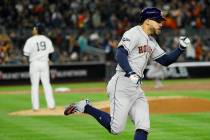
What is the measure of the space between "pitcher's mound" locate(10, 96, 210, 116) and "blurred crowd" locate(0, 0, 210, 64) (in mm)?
11813

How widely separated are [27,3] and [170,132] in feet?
65.4

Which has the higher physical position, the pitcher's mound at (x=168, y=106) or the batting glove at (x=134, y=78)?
the batting glove at (x=134, y=78)

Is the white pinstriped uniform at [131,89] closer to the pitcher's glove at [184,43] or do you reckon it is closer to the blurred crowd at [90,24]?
the pitcher's glove at [184,43]

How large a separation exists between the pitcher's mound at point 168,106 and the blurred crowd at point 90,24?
11.8 meters

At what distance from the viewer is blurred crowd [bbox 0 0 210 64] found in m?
29.7

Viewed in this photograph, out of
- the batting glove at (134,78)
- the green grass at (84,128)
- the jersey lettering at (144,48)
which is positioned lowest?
the green grass at (84,128)

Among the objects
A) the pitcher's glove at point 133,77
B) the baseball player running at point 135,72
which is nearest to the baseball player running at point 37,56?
the baseball player running at point 135,72

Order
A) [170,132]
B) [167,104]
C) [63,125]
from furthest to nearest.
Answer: [167,104], [63,125], [170,132]

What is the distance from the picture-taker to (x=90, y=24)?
1230 inches

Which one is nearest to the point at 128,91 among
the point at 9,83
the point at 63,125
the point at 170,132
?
the point at 170,132

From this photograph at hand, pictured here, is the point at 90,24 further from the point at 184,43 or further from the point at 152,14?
the point at 152,14

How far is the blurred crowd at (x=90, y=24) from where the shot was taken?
2966 cm

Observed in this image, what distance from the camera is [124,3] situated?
3259 cm

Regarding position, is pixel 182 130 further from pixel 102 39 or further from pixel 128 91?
pixel 102 39
